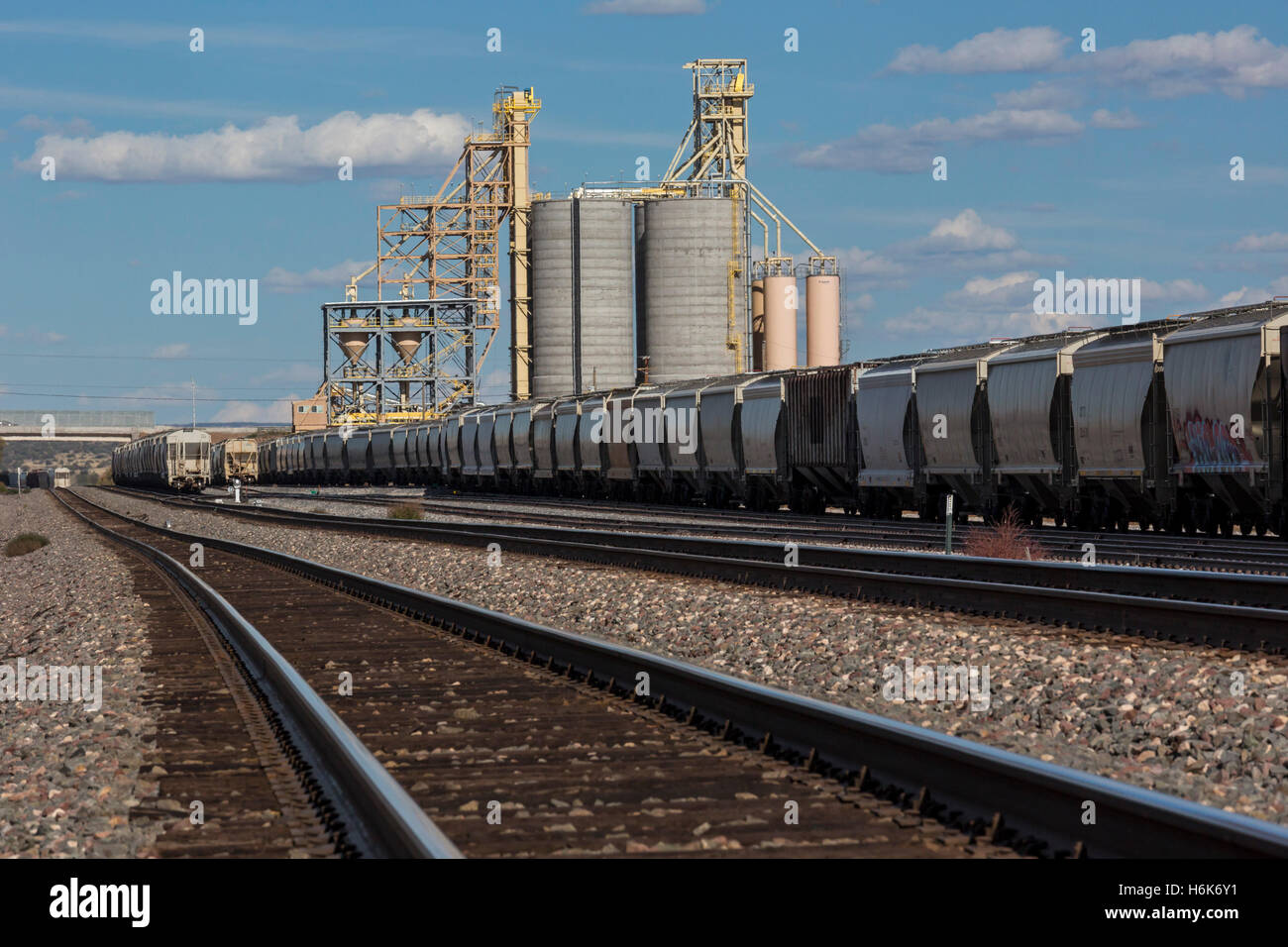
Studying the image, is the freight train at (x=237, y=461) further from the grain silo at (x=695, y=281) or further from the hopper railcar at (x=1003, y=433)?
the hopper railcar at (x=1003, y=433)

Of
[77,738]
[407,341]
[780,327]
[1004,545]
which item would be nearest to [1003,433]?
[1004,545]

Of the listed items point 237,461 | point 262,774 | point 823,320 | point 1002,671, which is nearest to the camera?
point 262,774

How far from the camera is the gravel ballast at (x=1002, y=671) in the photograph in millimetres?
8125

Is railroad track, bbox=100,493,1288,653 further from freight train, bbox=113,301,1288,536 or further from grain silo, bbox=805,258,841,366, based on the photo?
grain silo, bbox=805,258,841,366

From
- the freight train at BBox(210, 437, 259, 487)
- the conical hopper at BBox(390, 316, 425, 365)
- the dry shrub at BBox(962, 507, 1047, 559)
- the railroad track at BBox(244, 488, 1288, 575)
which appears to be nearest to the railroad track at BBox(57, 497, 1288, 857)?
the railroad track at BBox(244, 488, 1288, 575)

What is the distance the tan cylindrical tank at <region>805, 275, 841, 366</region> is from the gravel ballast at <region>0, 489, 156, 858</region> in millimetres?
76830

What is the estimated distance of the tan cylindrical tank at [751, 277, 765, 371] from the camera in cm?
9656

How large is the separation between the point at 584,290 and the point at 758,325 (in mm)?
11911

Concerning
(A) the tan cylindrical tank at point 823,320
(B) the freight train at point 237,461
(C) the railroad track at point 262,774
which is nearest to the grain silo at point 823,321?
(A) the tan cylindrical tank at point 823,320

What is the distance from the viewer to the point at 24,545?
130ft

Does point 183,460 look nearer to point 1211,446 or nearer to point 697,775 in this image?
point 1211,446

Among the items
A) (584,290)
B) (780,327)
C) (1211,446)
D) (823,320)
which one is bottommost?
(1211,446)
